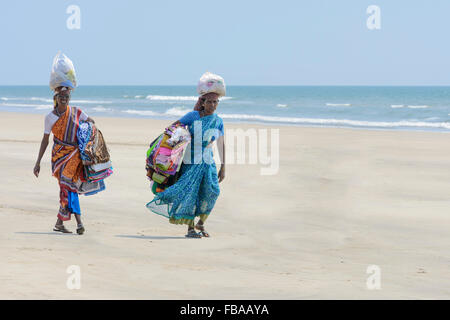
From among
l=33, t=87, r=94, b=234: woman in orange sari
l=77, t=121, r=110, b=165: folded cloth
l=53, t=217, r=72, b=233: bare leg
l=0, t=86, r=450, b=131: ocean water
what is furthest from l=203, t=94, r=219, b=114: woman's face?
l=0, t=86, r=450, b=131: ocean water

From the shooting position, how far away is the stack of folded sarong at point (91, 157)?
6.86m

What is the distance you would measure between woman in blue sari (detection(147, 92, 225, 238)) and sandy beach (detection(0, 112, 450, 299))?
0.35 m

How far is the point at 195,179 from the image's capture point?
6984 mm

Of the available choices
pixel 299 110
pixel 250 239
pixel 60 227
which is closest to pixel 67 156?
pixel 60 227

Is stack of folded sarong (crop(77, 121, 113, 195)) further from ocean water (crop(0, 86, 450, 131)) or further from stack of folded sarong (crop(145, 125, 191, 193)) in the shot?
ocean water (crop(0, 86, 450, 131))

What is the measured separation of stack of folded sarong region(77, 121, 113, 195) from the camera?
6.86m

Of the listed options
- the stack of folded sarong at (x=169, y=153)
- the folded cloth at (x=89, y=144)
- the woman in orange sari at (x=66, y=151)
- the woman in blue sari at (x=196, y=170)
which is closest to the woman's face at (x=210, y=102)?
the woman in blue sari at (x=196, y=170)

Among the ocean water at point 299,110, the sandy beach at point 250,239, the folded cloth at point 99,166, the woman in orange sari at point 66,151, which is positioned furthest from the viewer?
the ocean water at point 299,110

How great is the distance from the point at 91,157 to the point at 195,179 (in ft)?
3.62
